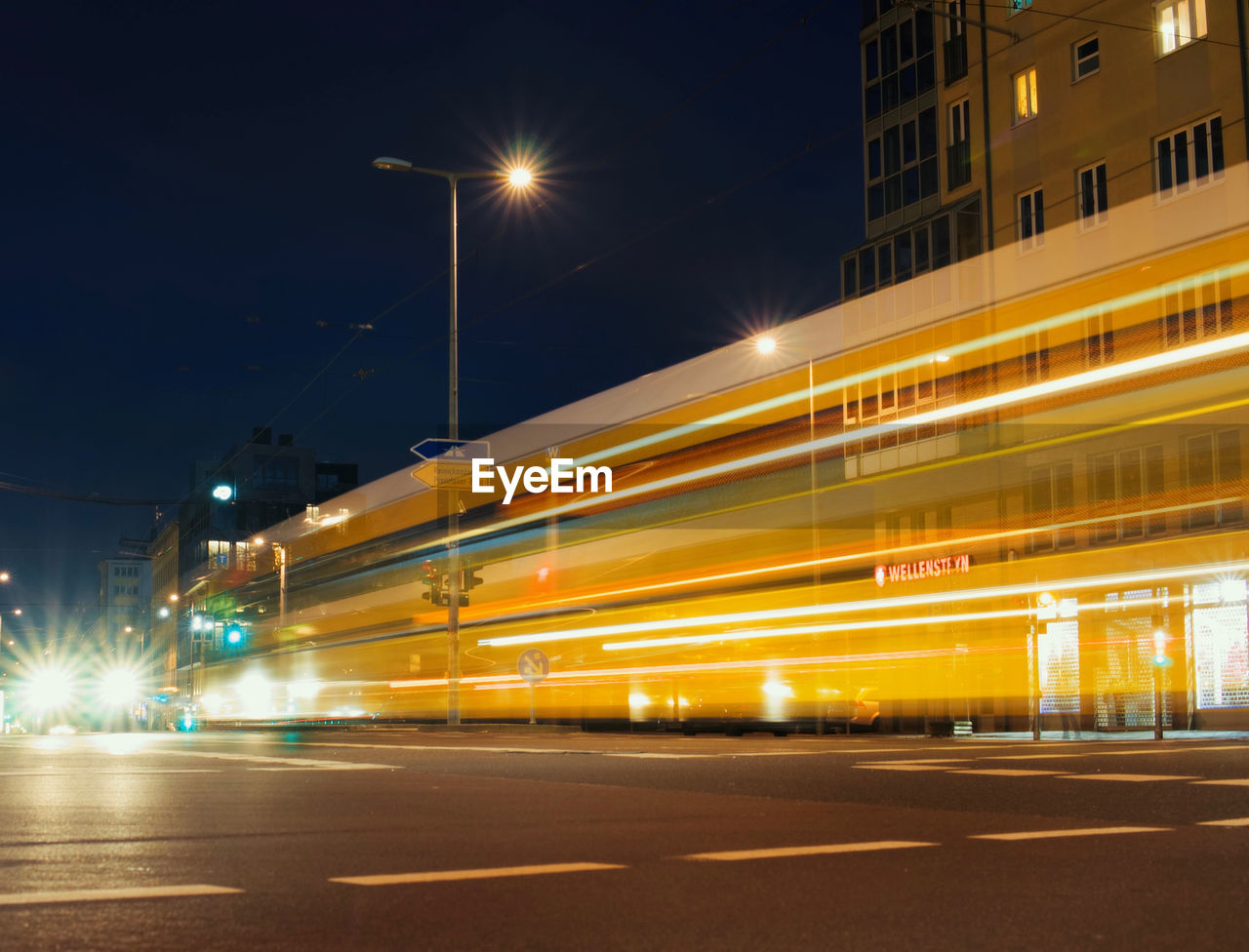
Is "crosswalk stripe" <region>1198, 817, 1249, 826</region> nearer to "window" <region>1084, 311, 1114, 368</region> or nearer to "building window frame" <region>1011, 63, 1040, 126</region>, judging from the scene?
"window" <region>1084, 311, 1114, 368</region>

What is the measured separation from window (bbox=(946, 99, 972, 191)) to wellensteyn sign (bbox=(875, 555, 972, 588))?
13.7 metres

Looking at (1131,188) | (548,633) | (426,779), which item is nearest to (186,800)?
(426,779)

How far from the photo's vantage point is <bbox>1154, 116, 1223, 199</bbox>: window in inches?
1160

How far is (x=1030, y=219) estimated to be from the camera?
35.0 meters

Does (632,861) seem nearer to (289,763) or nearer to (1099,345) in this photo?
(289,763)

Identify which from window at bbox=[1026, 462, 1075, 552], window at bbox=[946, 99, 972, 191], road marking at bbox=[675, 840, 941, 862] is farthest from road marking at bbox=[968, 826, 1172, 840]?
window at bbox=[946, 99, 972, 191]

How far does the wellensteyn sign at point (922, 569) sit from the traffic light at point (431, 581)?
30.6 ft

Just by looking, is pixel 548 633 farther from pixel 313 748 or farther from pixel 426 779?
pixel 426 779

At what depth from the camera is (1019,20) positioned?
119 feet

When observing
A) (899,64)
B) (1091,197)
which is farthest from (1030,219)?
(899,64)

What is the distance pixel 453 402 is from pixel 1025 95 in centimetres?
1578

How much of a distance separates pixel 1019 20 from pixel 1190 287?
430 inches

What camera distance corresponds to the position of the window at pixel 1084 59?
3322cm

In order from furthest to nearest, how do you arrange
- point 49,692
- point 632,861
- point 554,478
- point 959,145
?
point 49,692 → point 959,145 → point 554,478 → point 632,861
